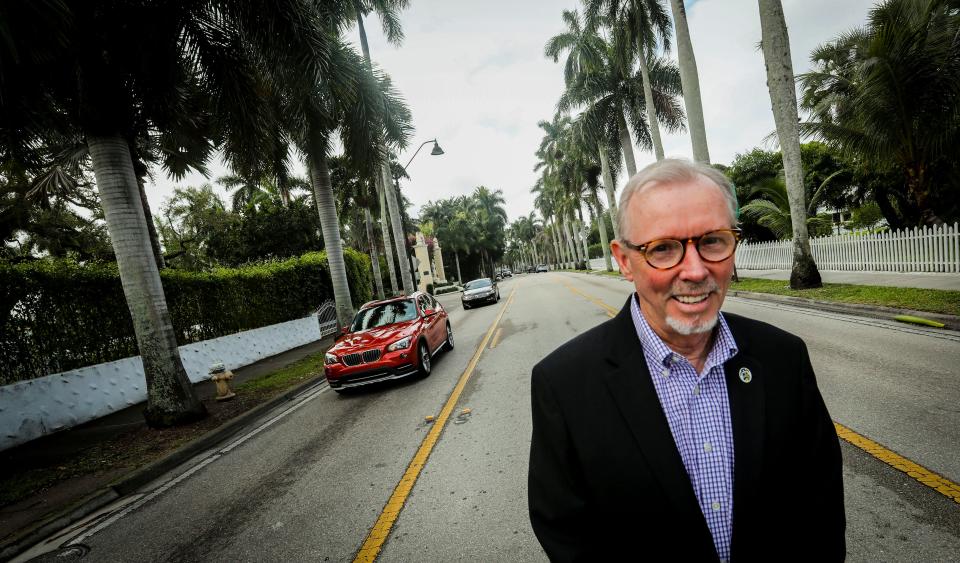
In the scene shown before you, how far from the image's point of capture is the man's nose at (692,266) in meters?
1.48

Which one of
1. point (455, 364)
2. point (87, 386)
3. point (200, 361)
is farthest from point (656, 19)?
point (87, 386)

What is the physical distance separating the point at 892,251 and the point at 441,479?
1629cm

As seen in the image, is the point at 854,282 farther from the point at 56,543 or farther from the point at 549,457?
the point at 56,543

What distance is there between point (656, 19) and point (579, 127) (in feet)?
26.3

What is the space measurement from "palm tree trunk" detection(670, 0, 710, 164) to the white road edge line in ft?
48.9

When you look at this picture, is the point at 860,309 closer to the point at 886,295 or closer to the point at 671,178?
the point at 886,295

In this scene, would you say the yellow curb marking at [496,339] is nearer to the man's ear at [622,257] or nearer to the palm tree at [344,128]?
the palm tree at [344,128]

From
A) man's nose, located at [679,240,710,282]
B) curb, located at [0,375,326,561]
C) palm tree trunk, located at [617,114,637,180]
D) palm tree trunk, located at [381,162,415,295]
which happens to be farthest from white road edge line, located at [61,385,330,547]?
palm tree trunk, located at [617,114,637,180]

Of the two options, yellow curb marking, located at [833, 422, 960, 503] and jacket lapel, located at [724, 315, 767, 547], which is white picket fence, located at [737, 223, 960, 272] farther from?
jacket lapel, located at [724, 315, 767, 547]

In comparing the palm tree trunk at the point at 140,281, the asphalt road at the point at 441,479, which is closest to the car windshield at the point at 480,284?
the asphalt road at the point at 441,479

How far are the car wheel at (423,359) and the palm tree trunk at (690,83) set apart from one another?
1262 cm

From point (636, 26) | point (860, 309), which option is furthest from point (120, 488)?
point (636, 26)

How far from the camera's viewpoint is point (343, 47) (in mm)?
10383

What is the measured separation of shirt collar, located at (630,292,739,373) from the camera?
1.50 meters
